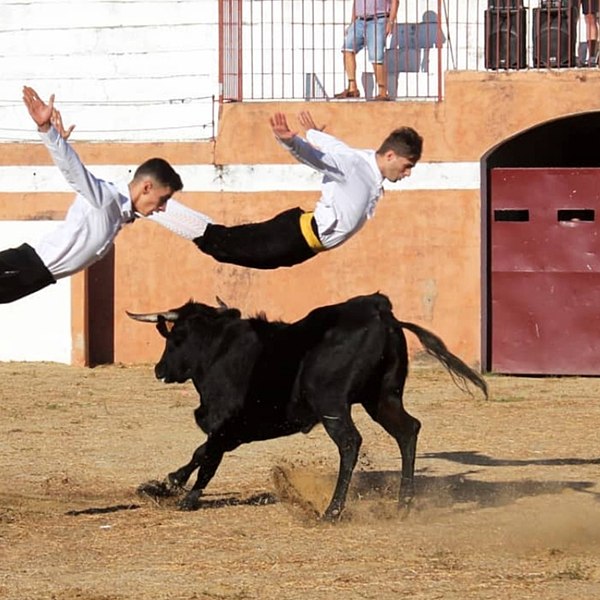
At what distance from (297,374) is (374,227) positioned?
8209mm

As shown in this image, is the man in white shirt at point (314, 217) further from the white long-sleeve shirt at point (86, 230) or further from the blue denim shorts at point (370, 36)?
the blue denim shorts at point (370, 36)

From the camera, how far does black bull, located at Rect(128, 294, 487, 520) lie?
841 cm

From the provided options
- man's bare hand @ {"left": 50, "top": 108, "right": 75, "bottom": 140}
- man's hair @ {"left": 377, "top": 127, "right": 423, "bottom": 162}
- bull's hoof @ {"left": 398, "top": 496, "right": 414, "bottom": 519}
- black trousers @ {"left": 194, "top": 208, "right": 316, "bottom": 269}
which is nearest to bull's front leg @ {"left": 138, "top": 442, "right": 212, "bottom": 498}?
bull's hoof @ {"left": 398, "top": 496, "right": 414, "bottom": 519}

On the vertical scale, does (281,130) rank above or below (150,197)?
above

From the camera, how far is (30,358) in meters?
17.3

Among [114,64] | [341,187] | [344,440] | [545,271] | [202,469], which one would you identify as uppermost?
[114,64]

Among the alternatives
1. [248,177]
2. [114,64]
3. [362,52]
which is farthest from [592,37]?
[114,64]

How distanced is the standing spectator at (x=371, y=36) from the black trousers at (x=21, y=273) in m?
9.77

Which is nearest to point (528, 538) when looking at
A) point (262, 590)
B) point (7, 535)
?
point (262, 590)

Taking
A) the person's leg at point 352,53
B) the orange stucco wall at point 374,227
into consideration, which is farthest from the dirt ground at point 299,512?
the person's leg at point 352,53

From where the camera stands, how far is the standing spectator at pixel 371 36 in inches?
669

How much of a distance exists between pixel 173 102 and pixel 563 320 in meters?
4.99

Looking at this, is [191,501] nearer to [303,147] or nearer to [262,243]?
[262,243]

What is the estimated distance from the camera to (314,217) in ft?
25.9
